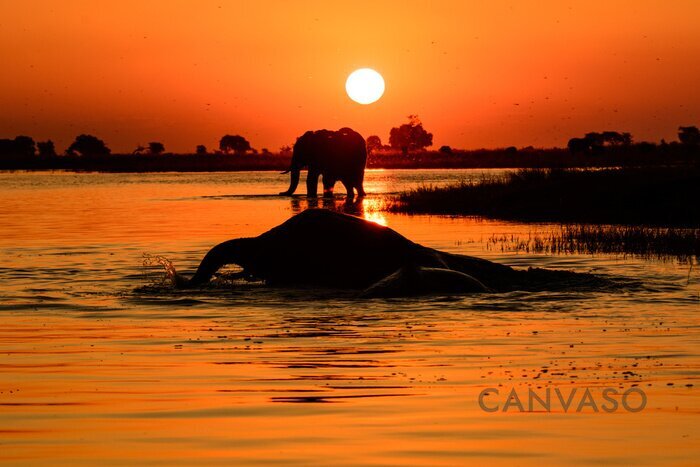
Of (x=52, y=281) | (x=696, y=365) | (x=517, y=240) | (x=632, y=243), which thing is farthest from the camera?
(x=517, y=240)

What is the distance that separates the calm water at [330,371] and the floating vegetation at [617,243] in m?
2.74

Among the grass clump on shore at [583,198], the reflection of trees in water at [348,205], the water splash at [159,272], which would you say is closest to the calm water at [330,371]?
the water splash at [159,272]

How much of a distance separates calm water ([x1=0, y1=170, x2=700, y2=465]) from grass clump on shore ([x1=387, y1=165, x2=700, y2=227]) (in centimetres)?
1008

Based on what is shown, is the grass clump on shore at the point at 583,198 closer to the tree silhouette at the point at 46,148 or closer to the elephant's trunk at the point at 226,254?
the elephant's trunk at the point at 226,254

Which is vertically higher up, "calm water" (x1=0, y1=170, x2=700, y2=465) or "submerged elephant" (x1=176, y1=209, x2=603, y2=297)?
"submerged elephant" (x1=176, y1=209, x2=603, y2=297)

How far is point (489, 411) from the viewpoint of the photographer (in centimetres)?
683

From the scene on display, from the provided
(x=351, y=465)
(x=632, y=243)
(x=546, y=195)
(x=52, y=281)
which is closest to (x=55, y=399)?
(x=351, y=465)

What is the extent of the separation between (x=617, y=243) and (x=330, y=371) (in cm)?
1201

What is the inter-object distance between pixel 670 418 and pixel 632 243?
12748mm

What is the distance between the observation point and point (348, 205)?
3575cm

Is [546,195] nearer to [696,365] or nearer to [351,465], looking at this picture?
[696,365]

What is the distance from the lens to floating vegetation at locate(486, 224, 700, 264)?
17.9m

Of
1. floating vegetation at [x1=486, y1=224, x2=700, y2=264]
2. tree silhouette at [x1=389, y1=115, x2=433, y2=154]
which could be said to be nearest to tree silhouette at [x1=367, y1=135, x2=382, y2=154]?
tree silhouette at [x1=389, y1=115, x2=433, y2=154]

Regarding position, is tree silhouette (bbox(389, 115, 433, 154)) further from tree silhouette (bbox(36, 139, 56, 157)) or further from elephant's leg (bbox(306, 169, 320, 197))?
elephant's leg (bbox(306, 169, 320, 197))
